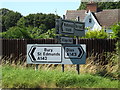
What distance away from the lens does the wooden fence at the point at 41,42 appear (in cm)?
1507

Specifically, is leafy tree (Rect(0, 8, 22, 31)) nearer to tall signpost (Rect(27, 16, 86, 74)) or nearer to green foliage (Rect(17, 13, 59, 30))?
green foliage (Rect(17, 13, 59, 30))

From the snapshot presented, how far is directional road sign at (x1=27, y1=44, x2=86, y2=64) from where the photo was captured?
39.0 feet

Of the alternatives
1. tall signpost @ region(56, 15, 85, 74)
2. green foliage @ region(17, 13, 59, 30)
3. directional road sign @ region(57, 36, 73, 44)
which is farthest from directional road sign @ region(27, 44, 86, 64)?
green foliage @ region(17, 13, 59, 30)

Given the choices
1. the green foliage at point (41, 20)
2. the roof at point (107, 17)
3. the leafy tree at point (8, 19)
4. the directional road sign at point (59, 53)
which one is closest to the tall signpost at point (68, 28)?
the directional road sign at point (59, 53)

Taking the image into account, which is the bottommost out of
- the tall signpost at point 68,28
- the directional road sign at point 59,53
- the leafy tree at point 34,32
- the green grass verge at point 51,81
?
the green grass verge at point 51,81

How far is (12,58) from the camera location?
1631 centimetres

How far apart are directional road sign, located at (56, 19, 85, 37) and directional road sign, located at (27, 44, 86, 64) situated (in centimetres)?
A: 57

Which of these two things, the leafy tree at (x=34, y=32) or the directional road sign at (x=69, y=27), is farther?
the leafy tree at (x=34, y=32)

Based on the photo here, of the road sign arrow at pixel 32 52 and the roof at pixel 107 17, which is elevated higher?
the roof at pixel 107 17

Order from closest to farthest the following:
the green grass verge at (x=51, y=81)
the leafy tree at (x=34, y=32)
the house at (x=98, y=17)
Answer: the green grass verge at (x=51, y=81), the leafy tree at (x=34, y=32), the house at (x=98, y=17)

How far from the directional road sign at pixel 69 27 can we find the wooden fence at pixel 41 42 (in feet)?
8.88

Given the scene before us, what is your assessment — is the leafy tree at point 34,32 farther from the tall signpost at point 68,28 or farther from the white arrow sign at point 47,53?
the white arrow sign at point 47,53

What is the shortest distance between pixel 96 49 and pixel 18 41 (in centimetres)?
415

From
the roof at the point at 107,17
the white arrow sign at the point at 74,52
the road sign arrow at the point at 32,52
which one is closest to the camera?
the white arrow sign at the point at 74,52
